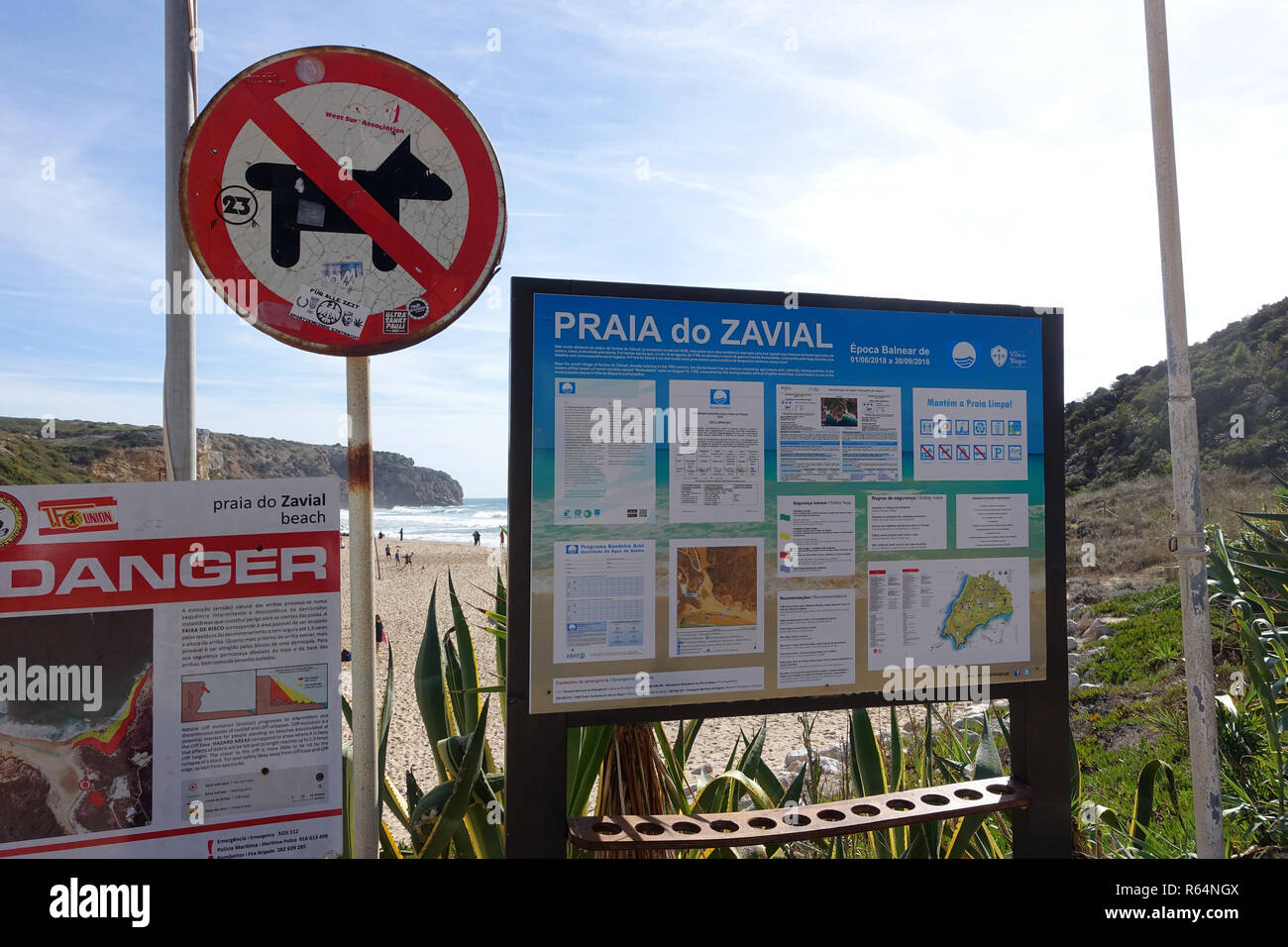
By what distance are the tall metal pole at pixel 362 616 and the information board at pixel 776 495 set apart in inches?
17.1

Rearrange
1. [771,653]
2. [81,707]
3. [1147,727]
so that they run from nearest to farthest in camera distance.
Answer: [81,707]
[771,653]
[1147,727]

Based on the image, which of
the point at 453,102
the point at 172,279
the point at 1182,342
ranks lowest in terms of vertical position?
the point at 1182,342

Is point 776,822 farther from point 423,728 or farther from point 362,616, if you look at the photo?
point 423,728

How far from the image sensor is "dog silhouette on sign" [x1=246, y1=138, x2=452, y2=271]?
1.88 metres

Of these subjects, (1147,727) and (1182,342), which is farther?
(1147,727)

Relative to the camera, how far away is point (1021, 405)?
8.30ft

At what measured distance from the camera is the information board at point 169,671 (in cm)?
185

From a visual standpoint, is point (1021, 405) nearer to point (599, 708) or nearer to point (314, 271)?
point (599, 708)

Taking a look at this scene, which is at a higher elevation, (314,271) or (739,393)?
(314,271)

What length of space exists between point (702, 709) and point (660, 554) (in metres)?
0.48

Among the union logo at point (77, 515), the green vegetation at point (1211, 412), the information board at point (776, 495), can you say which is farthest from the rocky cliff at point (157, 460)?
the green vegetation at point (1211, 412)

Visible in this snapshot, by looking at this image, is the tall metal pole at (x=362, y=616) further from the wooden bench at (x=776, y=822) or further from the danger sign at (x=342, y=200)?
the wooden bench at (x=776, y=822)

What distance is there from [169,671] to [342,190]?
132 cm
